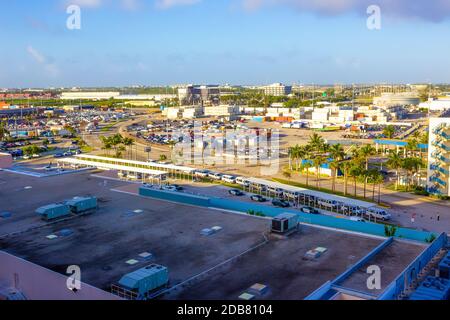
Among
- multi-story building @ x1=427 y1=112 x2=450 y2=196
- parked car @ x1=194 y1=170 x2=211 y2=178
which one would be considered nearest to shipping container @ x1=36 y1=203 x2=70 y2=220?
parked car @ x1=194 y1=170 x2=211 y2=178

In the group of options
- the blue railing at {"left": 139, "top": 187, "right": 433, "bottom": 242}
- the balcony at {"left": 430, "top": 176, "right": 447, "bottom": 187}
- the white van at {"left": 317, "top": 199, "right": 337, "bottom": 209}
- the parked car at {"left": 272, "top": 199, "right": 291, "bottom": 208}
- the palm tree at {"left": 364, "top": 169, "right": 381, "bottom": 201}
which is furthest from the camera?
the balcony at {"left": 430, "top": 176, "right": 447, "bottom": 187}

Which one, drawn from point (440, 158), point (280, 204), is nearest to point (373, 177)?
point (440, 158)

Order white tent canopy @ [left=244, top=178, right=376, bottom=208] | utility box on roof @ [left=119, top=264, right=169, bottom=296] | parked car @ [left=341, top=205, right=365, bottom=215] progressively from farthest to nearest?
parked car @ [left=341, top=205, right=365, bottom=215] < white tent canopy @ [left=244, top=178, right=376, bottom=208] < utility box on roof @ [left=119, top=264, right=169, bottom=296]

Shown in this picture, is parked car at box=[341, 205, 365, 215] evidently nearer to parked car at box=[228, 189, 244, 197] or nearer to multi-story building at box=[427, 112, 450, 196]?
parked car at box=[228, 189, 244, 197]

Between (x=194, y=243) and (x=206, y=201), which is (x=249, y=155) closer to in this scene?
(x=206, y=201)

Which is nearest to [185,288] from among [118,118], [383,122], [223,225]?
[223,225]

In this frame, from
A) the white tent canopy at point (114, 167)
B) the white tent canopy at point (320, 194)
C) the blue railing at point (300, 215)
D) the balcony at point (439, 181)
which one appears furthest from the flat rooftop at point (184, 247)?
the balcony at point (439, 181)
